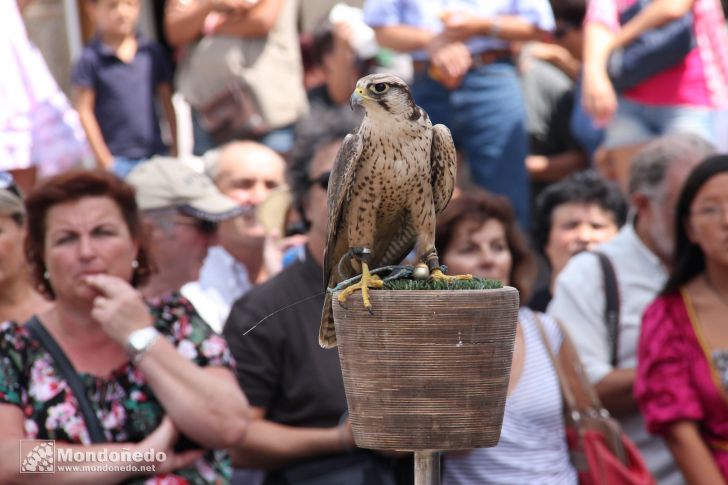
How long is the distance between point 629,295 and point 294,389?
5.18 feet

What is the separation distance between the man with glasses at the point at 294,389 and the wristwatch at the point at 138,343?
1.77 ft

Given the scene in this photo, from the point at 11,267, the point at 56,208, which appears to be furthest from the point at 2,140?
the point at 56,208

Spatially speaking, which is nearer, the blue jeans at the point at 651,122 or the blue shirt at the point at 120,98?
the blue jeans at the point at 651,122

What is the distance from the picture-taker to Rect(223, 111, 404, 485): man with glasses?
179 inches

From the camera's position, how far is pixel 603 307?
5211 millimetres

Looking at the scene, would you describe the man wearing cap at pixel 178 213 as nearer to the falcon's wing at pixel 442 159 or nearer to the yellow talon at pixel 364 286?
the falcon's wing at pixel 442 159

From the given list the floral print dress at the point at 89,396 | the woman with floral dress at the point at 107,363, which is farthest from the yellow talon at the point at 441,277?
the floral print dress at the point at 89,396

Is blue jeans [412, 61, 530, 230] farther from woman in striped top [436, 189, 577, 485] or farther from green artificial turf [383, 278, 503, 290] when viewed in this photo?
green artificial turf [383, 278, 503, 290]

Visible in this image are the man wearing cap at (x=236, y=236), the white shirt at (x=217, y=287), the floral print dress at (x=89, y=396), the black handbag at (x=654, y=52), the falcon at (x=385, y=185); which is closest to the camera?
the falcon at (x=385, y=185)

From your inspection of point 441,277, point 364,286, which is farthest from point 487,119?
point 364,286

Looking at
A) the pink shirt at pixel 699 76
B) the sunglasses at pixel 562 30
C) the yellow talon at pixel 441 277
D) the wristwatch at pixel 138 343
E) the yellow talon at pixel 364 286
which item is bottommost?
the wristwatch at pixel 138 343

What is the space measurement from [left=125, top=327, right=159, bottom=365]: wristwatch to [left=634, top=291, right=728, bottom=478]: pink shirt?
1886mm

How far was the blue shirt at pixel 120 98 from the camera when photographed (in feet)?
23.9

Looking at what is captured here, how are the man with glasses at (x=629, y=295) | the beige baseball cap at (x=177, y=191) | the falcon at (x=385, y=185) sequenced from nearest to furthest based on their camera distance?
the falcon at (x=385, y=185), the man with glasses at (x=629, y=295), the beige baseball cap at (x=177, y=191)
